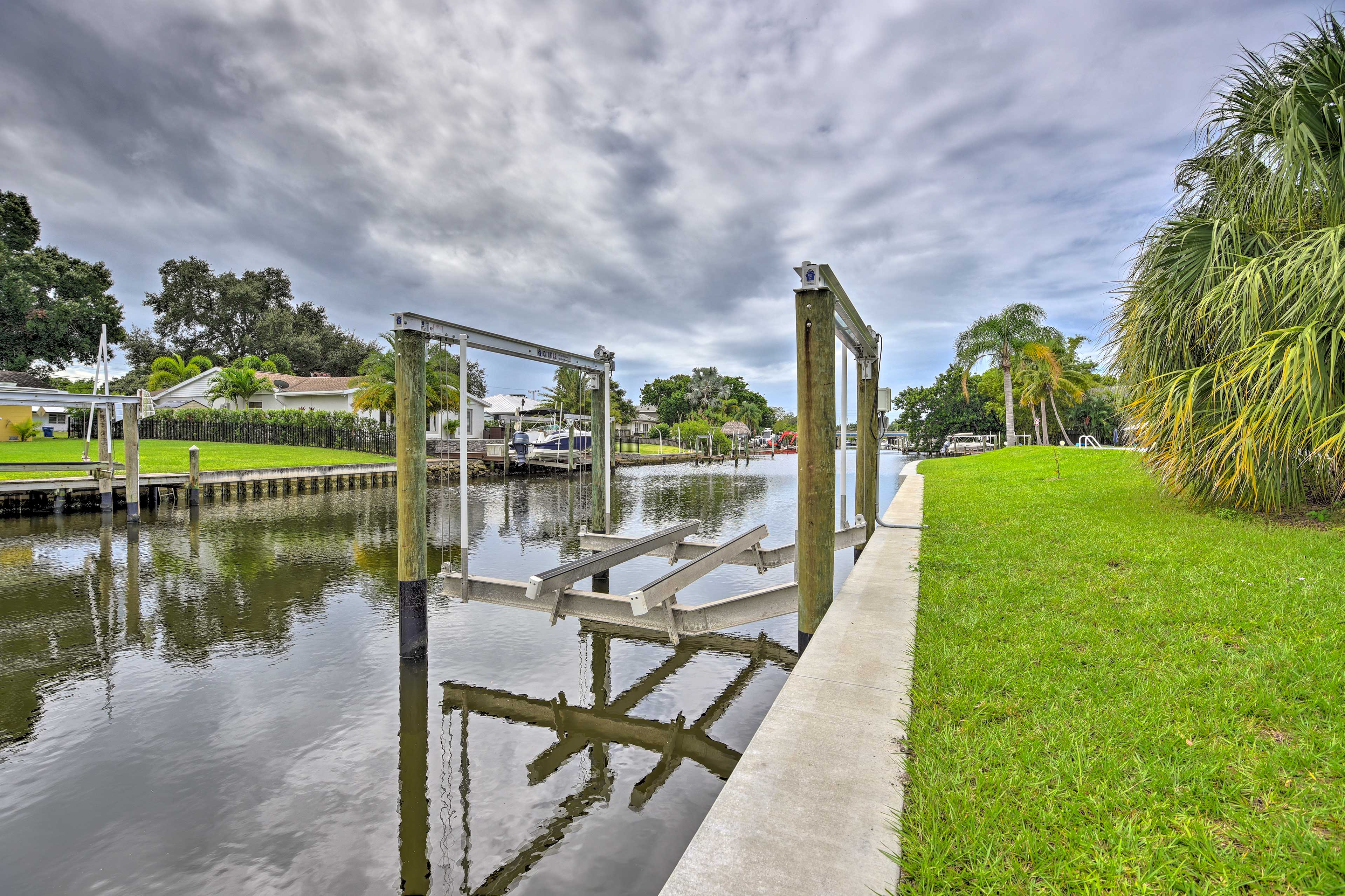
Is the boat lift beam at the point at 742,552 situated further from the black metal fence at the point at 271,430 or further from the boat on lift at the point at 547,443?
the black metal fence at the point at 271,430

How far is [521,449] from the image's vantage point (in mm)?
34500

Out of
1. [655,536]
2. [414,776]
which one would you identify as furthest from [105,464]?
[414,776]

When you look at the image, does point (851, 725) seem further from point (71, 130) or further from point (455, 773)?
point (71, 130)

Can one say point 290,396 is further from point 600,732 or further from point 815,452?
point 815,452

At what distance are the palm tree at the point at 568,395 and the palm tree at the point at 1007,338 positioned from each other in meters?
31.0

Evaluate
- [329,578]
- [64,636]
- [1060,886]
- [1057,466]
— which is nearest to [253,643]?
[64,636]

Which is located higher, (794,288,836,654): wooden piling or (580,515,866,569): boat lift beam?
(794,288,836,654): wooden piling

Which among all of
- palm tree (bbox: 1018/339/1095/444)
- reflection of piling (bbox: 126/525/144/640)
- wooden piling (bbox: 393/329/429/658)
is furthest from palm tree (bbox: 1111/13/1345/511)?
palm tree (bbox: 1018/339/1095/444)

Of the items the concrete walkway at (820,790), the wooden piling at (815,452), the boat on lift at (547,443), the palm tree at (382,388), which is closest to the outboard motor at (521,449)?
the boat on lift at (547,443)

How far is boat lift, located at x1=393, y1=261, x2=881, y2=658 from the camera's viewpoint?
4.44 m

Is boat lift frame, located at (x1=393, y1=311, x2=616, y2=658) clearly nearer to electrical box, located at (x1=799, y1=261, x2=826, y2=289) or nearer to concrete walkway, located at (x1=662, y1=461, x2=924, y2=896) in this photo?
electrical box, located at (x1=799, y1=261, x2=826, y2=289)

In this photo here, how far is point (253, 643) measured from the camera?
21.3 feet

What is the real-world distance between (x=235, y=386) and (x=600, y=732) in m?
45.5

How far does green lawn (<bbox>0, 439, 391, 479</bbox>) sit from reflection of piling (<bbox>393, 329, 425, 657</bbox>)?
19.5m
